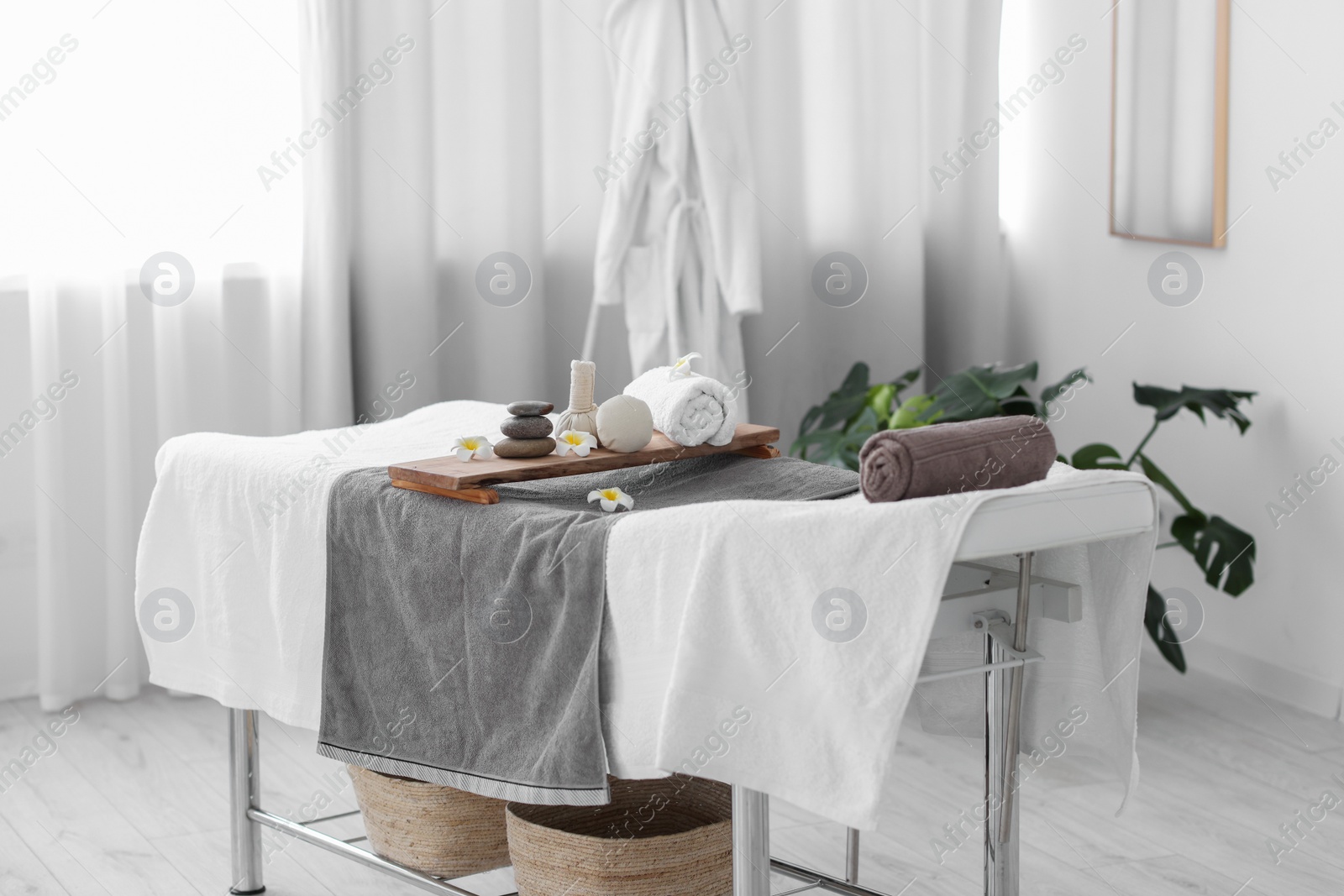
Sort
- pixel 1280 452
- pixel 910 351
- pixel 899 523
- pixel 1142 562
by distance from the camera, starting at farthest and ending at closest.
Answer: pixel 910 351
pixel 1280 452
pixel 1142 562
pixel 899 523

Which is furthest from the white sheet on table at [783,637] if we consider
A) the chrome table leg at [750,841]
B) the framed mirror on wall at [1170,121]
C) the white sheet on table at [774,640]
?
the framed mirror on wall at [1170,121]

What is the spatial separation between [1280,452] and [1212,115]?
0.78 meters

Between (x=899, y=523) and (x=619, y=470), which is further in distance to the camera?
(x=619, y=470)

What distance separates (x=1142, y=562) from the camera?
1803 mm

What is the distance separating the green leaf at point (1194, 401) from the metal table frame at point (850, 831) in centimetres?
139

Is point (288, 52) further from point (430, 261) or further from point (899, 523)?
point (899, 523)

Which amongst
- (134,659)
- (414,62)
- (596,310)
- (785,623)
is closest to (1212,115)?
(596,310)

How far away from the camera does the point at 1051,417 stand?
12.5 feet

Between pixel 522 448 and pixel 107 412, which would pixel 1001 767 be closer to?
pixel 522 448

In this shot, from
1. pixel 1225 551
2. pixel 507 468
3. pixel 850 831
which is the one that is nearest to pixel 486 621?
pixel 507 468

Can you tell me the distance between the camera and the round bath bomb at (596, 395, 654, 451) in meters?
2.00

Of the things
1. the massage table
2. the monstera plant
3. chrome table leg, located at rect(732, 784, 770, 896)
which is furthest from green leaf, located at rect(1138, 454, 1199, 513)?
chrome table leg, located at rect(732, 784, 770, 896)

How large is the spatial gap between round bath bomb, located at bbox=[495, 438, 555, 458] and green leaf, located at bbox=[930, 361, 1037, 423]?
158 centimetres

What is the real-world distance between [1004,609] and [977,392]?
1699 mm
